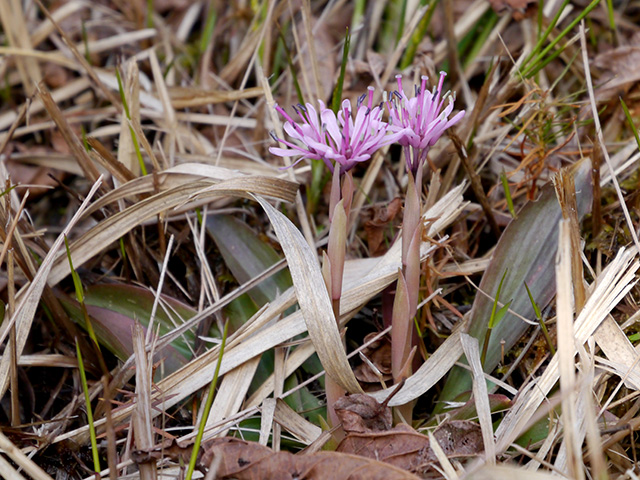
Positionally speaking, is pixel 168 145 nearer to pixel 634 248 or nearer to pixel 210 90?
pixel 210 90

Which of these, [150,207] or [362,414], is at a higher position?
[150,207]

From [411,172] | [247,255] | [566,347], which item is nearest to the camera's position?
[566,347]

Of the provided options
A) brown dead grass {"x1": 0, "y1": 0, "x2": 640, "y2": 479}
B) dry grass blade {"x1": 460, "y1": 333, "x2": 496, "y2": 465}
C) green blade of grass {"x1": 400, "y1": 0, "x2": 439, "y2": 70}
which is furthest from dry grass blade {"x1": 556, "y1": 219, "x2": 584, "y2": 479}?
green blade of grass {"x1": 400, "y1": 0, "x2": 439, "y2": 70}

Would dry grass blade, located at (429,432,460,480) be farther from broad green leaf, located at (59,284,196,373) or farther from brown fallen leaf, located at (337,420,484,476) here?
broad green leaf, located at (59,284,196,373)

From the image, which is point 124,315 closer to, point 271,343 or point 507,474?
point 271,343

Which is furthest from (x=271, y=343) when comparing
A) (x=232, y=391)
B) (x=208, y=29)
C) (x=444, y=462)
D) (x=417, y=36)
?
(x=208, y=29)

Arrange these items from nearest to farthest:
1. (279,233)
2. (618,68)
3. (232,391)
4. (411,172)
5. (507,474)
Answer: (507,474)
(411,172)
(279,233)
(232,391)
(618,68)

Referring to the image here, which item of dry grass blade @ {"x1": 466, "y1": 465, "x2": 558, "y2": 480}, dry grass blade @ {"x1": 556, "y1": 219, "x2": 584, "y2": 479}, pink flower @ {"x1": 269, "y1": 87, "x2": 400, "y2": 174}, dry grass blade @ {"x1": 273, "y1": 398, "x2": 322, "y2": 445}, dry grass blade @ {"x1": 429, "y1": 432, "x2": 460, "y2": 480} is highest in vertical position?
pink flower @ {"x1": 269, "y1": 87, "x2": 400, "y2": 174}
